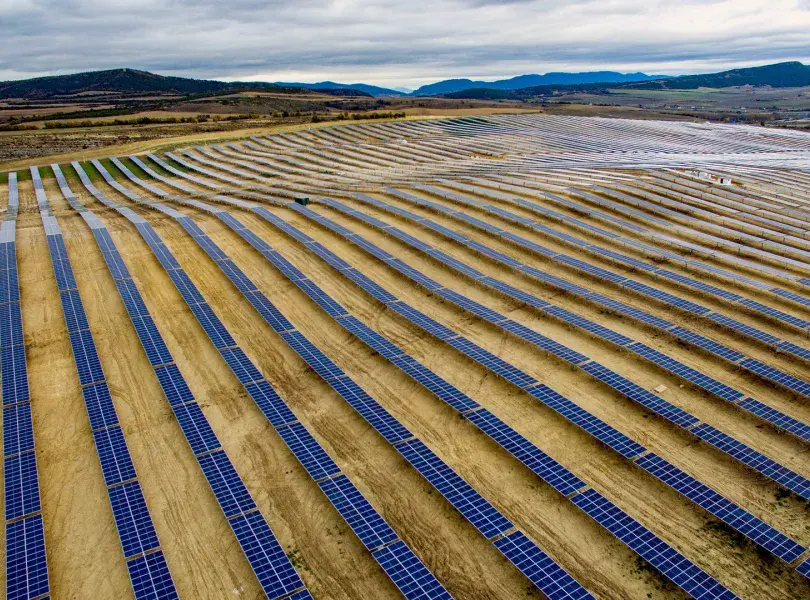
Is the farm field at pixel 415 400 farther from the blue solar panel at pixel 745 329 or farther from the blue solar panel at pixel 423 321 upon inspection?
the blue solar panel at pixel 423 321

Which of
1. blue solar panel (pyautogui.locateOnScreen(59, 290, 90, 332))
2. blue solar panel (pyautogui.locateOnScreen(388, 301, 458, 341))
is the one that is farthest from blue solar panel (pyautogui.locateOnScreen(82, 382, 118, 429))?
blue solar panel (pyautogui.locateOnScreen(388, 301, 458, 341))

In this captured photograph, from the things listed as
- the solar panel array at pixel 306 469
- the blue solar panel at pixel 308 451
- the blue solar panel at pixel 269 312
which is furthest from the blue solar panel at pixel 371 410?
the blue solar panel at pixel 269 312

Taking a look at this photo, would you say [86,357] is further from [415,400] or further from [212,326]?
[415,400]

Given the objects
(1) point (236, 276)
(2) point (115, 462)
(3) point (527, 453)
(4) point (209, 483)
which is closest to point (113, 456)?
(2) point (115, 462)

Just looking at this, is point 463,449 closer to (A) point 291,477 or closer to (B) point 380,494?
(B) point 380,494

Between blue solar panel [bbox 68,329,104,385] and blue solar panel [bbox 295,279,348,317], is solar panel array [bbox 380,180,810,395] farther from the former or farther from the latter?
blue solar panel [bbox 68,329,104,385]

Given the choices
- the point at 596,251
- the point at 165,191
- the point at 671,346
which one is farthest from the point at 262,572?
the point at 165,191

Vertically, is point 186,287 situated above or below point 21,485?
above
